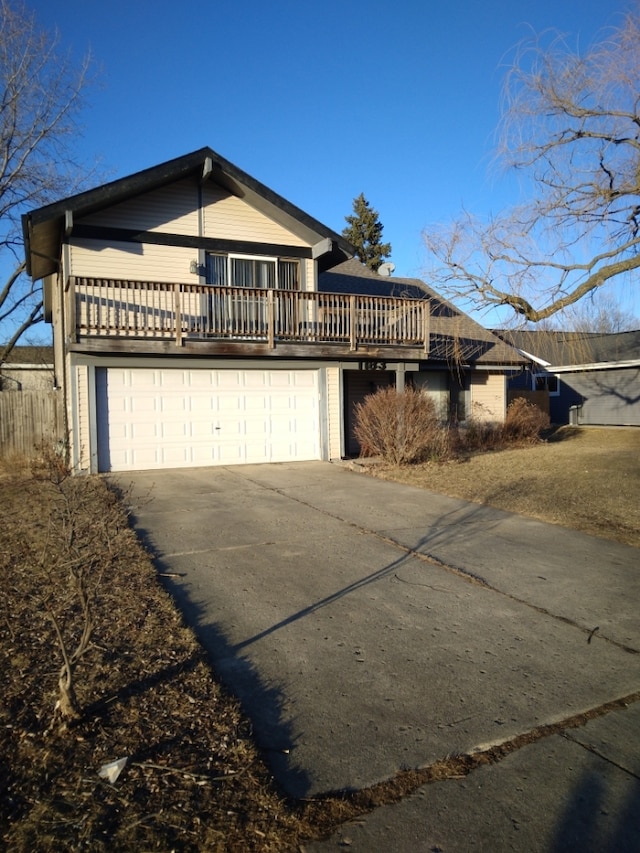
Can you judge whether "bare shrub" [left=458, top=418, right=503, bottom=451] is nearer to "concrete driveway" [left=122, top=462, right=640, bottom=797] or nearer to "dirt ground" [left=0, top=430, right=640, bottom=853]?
"concrete driveway" [left=122, top=462, right=640, bottom=797]

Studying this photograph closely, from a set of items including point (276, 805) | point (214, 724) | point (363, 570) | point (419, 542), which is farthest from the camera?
point (419, 542)

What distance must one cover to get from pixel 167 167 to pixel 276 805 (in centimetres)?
1339

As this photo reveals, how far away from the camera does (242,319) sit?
13.7 m

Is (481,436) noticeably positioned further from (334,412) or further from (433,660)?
(433,660)

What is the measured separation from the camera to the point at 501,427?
17.7 metres

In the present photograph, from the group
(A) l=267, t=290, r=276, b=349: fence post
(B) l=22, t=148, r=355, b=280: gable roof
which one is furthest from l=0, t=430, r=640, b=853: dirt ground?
(B) l=22, t=148, r=355, b=280: gable roof

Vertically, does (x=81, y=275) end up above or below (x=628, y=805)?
above

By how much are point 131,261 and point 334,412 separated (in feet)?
19.4

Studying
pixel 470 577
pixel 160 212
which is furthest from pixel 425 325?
pixel 470 577

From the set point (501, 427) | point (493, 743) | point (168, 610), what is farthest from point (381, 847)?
point (501, 427)

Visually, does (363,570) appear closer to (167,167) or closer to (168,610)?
(168,610)

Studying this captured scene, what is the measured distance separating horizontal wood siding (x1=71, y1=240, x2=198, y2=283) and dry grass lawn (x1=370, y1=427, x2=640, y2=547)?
21.8ft

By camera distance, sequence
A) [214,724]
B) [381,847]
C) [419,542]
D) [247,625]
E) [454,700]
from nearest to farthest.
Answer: [381,847]
[214,724]
[454,700]
[247,625]
[419,542]

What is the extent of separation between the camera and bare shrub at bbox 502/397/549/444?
1758cm
